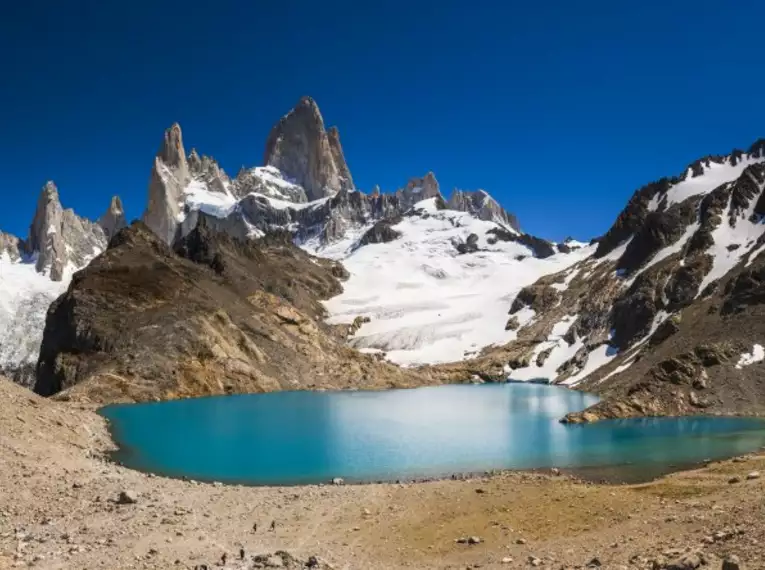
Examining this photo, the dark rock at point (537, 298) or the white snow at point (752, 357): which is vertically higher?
the dark rock at point (537, 298)

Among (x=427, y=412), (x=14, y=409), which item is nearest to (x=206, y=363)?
(x=427, y=412)

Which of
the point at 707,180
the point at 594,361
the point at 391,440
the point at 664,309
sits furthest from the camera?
the point at 707,180

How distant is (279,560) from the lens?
1482cm

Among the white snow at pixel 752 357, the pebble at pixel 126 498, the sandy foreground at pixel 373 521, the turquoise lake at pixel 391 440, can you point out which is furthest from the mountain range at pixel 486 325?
the pebble at pixel 126 498

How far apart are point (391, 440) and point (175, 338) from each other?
47569 millimetres

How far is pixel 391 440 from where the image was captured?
4372cm

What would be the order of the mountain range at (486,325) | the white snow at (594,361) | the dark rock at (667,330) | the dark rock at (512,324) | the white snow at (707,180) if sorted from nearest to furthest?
the mountain range at (486,325) < the dark rock at (667,330) < the white snow at (594,361) < the white snow at (707,180) < the dark rock at (512,324)

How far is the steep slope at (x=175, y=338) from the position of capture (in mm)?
77188

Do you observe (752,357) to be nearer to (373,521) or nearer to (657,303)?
(657,303)

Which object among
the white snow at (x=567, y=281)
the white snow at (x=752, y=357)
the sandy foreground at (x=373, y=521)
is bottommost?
the sandy foreground at (x=373, y=521)

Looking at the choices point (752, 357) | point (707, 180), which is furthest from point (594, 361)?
point (707, 180)

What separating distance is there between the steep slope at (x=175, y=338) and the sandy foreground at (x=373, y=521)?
164ft

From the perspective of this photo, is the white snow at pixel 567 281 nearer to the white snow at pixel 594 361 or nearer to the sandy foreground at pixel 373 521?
the white snow at pixel 594 361

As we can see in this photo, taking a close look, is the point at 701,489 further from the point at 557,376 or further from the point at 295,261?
the point at 295,261
